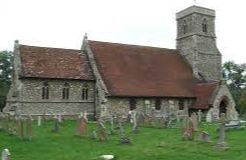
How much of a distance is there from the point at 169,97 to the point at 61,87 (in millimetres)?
9484

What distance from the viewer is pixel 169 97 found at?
117ft

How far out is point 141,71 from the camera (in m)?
36.9

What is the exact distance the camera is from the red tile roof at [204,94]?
3566 centimetres

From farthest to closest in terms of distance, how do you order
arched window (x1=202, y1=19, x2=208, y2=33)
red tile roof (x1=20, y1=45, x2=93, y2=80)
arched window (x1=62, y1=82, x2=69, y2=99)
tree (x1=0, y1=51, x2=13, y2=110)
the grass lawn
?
Answer: tree (x1=0, y1=51, x2=13, y2=110) < arched window (x1=202, y1=19, x2=208, y2=33) < arched window (x1=62, y1=82, x2=69, y2=99) < red tile roof (x1=20, y1=45, x2=93, y2=80) < the grass lawn

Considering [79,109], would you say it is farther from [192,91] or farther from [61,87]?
[192,91]

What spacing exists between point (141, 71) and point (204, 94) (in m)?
5.98

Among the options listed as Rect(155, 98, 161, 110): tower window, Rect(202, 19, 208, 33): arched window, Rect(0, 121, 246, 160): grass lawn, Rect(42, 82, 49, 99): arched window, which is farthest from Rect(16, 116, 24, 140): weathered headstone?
Rect(202, 19, 208, 33): arched window

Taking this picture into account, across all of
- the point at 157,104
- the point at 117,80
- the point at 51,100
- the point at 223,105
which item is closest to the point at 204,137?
the point at 117,80

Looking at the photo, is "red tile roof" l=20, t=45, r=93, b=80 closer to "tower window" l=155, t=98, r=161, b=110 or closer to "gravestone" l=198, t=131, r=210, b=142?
"tower window" l=155, t=98, r=161, b=110

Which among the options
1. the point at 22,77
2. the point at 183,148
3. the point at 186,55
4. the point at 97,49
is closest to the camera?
the point at 183,148

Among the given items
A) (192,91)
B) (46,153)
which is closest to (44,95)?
(192,91)

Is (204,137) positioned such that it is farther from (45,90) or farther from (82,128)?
(45,90)

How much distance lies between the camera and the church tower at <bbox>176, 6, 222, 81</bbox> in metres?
40.8

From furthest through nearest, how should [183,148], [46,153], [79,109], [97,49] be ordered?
[97,49]
[79,109]
[183,148]
[46,153]
